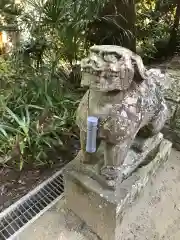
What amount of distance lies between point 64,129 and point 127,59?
100 cm

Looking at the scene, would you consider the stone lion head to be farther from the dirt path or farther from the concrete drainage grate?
the concrete drainage grate

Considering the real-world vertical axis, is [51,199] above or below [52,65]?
below

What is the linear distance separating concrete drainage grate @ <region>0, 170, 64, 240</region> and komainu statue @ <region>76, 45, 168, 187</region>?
40cm

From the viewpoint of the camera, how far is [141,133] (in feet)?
4.20

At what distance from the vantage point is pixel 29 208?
1438mm

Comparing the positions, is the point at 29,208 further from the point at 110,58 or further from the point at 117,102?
the point at 110,58

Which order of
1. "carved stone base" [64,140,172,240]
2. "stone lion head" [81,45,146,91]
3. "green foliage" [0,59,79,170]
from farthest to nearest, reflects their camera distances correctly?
1. "green foliage" [0,59,79,170]
2. "carved stone base" [64,140,172,240]
3. "stone lion head" [81,45,146,91]

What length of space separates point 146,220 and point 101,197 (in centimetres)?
34

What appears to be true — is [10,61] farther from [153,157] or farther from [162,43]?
[162,43]

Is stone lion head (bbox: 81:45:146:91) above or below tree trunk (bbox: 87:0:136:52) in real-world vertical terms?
above

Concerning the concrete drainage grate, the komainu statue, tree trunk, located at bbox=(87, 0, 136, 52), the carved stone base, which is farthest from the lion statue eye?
tree trunk, located at bbox=(87, 0, 136, 52)

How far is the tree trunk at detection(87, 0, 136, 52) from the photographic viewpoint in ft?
6.82

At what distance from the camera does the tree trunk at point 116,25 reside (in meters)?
2.08

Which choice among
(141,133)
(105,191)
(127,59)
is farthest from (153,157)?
(127,59)
